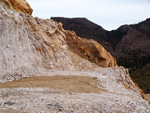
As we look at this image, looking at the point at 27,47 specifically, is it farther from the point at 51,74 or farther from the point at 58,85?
the point at 58,85

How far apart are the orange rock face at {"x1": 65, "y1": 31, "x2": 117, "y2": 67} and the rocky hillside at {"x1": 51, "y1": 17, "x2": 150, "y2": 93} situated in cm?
1464

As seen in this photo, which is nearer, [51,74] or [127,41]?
[51,74]

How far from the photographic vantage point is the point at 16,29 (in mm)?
14719

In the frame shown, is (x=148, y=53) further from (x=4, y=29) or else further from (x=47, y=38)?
(x=4, y=29)

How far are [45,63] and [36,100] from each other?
9.71 metres

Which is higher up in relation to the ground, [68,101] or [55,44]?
[55,44]

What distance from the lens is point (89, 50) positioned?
78.9ft

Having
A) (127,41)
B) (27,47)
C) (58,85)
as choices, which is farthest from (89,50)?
(127,41)

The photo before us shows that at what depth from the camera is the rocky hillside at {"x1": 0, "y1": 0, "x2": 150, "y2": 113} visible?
662 cm

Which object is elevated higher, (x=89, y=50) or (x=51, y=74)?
(x=89, y=50)

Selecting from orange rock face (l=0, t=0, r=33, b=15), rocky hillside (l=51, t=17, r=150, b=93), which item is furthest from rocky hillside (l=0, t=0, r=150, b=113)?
rocky hillside (l=51, t=17, r=150, b=93)

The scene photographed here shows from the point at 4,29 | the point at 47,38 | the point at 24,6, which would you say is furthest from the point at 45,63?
the point at 24,6

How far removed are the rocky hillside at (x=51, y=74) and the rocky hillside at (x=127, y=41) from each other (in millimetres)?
18894

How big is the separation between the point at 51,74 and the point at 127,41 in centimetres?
5544
